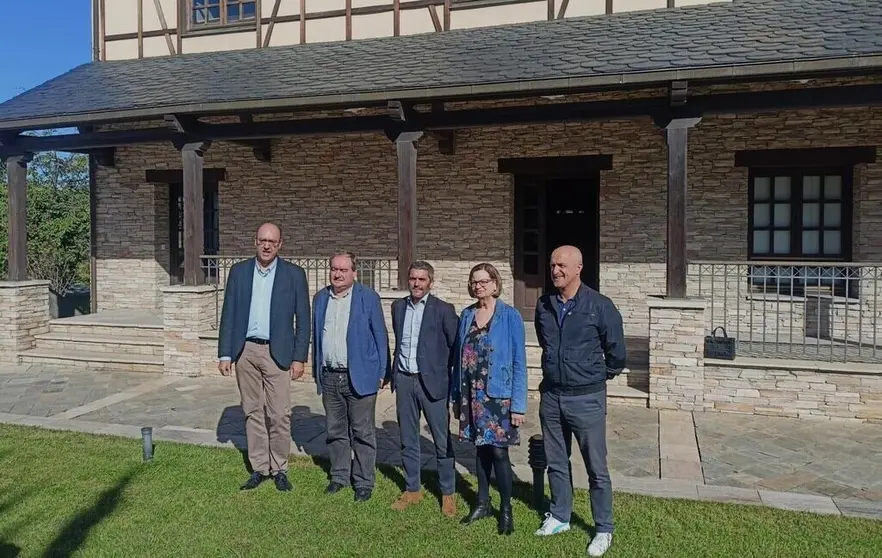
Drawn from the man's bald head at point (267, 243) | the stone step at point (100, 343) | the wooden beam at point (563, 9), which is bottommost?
the stone step at point (100, 343)

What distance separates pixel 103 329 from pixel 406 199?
5.17 metres

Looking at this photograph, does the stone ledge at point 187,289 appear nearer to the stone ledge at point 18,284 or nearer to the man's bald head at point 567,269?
the stone ledge at point 18,284

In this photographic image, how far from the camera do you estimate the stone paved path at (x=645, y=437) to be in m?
4.31

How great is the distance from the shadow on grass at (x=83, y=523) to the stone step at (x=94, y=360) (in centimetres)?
426

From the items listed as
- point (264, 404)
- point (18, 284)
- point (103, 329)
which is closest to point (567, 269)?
point (264, 404)

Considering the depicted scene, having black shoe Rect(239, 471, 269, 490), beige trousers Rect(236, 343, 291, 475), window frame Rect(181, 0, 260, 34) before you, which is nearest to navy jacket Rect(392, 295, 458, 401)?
beige trousers Rect(236, 343, 291, 475)

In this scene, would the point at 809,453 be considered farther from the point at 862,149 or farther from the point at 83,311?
the point at 83,311

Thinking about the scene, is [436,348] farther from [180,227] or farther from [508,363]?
[180,227]

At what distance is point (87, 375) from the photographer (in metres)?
8.29

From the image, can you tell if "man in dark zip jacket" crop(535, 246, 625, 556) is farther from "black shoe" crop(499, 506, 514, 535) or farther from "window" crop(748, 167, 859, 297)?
"window" crop(748, 167, 859, 297)

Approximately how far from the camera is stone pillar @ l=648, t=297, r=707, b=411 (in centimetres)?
641

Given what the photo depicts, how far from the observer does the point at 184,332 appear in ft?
27.3

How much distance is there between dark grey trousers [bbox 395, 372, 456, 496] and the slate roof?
410 centimetres

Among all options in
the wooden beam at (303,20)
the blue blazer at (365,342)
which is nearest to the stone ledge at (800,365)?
the blue blazer at (365,342)
